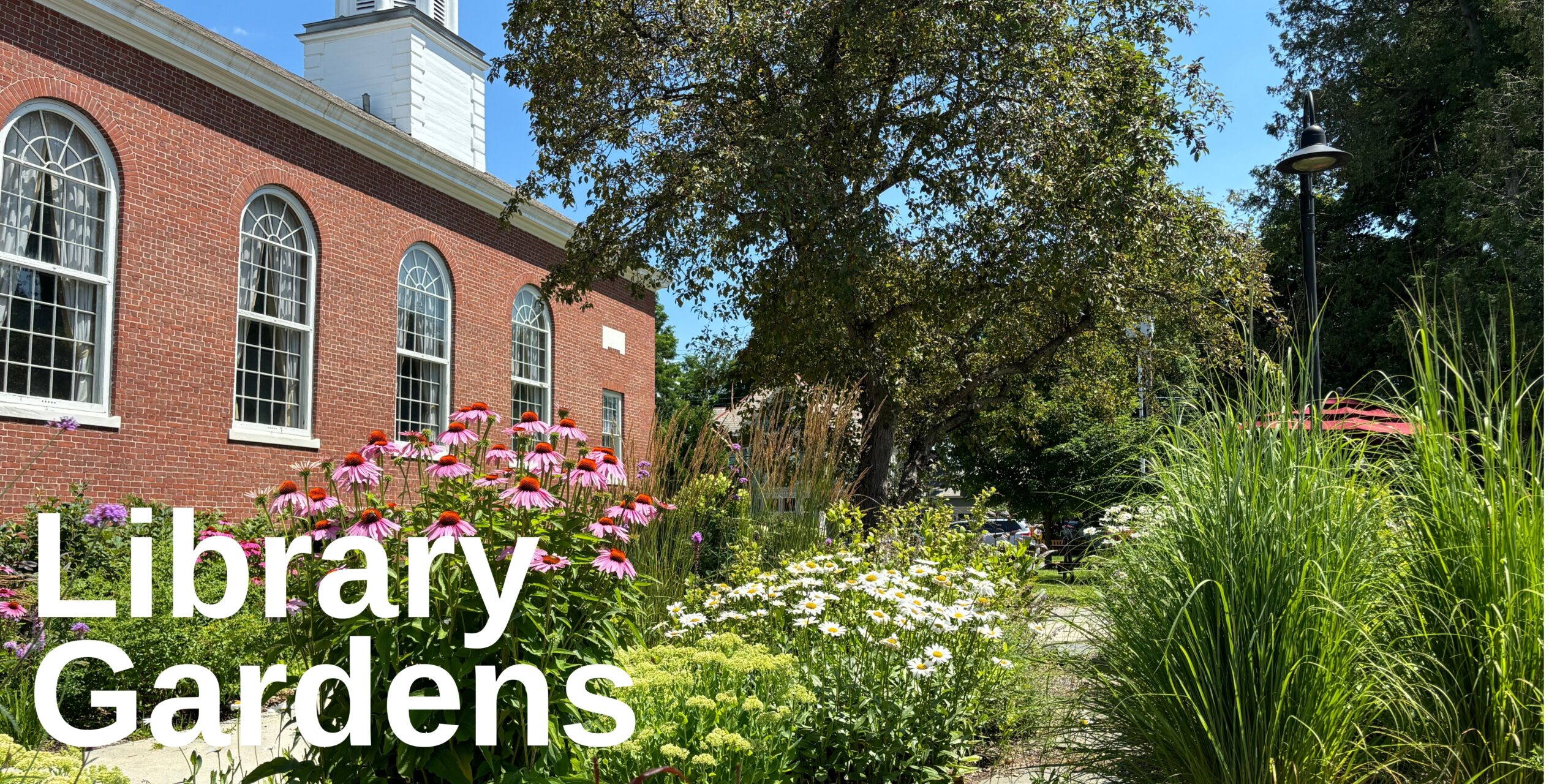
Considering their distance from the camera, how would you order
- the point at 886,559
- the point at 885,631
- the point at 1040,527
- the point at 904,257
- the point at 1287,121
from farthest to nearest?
the point at 1040,527
the point at 1287,121
the point at 904,257
the point at 886,559
the point at 885,631

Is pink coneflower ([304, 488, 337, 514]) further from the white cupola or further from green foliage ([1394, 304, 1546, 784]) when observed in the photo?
the white cupola

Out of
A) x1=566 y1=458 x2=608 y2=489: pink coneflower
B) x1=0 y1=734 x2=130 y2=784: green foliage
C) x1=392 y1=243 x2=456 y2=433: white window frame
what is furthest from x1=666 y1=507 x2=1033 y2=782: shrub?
x1=392 y1=243 x2=456 y2=433: white window frame

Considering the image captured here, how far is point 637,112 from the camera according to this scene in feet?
37.6

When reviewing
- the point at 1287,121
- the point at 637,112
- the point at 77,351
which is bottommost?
the point at 77,351

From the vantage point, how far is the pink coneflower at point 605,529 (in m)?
3.11

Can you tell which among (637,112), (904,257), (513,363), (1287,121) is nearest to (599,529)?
(637,112)

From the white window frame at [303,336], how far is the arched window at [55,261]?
5.04 ft

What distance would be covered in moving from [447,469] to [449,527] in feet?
1.04

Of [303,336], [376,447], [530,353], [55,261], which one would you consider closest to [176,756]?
[376,447]

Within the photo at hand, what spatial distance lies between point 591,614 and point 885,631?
1.25m

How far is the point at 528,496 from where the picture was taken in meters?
3.00

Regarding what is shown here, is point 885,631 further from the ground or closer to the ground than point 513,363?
closer to the ground

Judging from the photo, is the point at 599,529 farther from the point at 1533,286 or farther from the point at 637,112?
the point at 1533,286

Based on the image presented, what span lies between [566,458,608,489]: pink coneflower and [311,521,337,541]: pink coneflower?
0.73 meters
